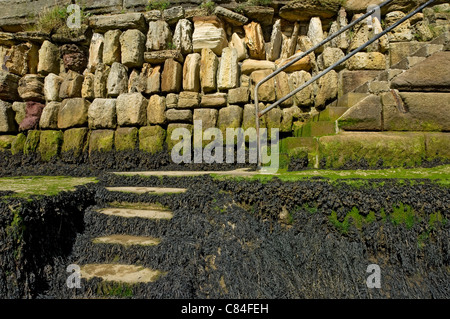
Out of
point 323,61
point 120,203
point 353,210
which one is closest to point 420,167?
point 353,210

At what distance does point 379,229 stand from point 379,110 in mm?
1656

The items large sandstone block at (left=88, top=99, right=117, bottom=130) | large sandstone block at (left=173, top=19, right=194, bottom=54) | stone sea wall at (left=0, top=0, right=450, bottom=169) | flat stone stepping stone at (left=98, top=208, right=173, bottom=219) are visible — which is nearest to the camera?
flat stone stepping stone at (left=98, top=208, right=173, bottom=219)

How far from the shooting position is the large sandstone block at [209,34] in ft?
14.9

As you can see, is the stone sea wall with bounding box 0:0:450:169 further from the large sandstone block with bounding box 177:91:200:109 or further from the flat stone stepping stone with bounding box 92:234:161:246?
the flat stone stepping stone with bounding box 92:234:161:246

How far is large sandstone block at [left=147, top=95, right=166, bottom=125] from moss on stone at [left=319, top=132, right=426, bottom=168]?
279 centimetres

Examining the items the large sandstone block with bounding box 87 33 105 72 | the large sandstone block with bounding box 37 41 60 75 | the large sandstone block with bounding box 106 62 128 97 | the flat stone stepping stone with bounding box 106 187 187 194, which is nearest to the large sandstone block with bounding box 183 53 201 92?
the large sandstone block with bounding box 106 62 128 97

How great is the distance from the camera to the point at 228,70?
4.49 meters

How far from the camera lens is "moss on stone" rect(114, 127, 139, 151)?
4.38 metres

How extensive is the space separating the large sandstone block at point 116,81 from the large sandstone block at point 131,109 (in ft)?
0.66

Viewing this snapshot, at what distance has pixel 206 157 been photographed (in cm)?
420

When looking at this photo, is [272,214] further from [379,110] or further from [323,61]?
[323,61]

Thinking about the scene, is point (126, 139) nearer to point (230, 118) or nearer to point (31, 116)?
point (230, 118)

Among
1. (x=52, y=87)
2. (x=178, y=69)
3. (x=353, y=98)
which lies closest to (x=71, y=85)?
(x=52, y=87)

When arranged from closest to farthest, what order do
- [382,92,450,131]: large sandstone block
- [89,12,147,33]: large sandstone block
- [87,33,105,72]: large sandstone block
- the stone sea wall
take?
[382,92,450,131]: large sandstone block < the stone sea wall < [89,12,147,33]: large sandstone block < [87,33,105,72]: large sandstone block
